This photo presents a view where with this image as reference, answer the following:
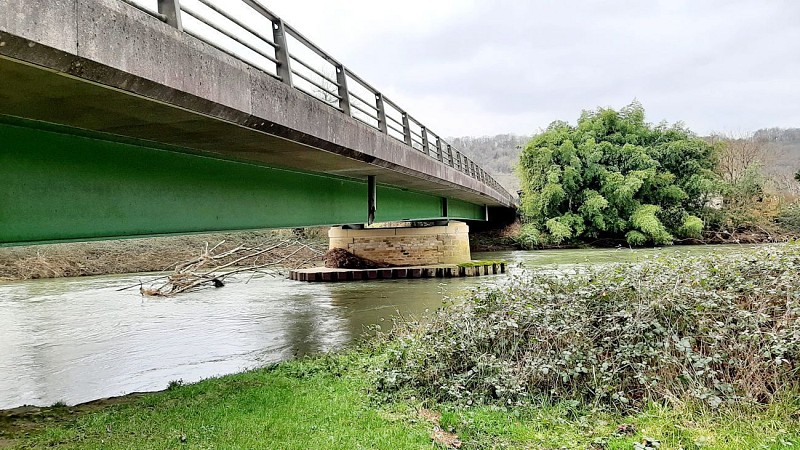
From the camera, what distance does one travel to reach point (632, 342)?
6000 millimetres

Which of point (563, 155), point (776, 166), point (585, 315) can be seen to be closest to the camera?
point (585, 315)

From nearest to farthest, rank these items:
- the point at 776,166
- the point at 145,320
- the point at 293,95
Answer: the point at 293,95 → the point at 145,320 → the point at 776,166

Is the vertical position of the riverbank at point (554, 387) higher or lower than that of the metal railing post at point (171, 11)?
lower

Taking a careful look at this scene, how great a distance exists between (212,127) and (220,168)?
2475 mm

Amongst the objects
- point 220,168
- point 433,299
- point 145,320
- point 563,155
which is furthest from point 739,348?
point 563,155

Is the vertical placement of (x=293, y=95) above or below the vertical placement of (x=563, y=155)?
below

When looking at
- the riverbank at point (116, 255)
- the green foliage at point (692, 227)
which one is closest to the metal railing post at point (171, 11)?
the riverbank at point (116, 255)

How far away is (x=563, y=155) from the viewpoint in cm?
3788

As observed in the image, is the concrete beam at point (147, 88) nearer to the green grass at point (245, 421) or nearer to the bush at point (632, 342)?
the green grass at point (245, 421)

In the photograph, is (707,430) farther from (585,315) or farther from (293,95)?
(293,95)

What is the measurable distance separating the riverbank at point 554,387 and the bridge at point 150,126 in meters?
2.39

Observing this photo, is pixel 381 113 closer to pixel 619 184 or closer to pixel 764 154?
pixel 619 184

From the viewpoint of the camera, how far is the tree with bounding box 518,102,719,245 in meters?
35.9

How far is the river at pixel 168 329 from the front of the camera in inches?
341
